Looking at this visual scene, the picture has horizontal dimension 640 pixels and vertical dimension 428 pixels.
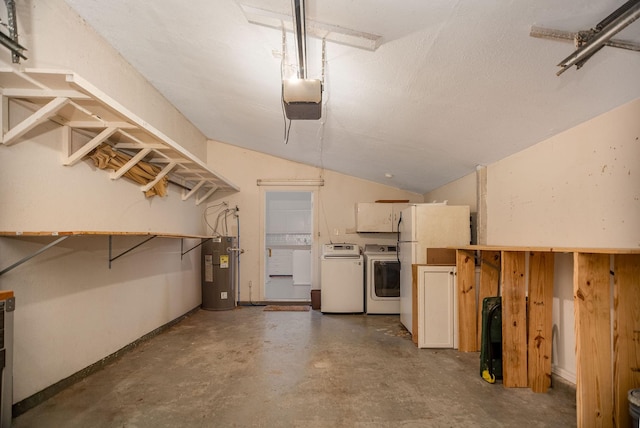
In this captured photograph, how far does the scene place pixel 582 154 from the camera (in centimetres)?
209

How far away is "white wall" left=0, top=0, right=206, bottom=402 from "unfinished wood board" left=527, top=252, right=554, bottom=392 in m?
3.43

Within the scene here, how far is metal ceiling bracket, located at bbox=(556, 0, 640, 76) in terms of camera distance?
118 cm

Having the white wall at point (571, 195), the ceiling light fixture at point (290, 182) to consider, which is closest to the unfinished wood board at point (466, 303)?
the white wall at point (571, 195)

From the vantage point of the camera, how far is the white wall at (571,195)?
1.80 meters

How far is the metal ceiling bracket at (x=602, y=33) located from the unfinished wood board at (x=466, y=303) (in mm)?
1972

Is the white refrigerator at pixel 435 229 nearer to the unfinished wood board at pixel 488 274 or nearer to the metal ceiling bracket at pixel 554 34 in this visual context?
the unfinished wood board at pixel 488 274

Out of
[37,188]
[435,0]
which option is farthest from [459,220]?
[37,188]

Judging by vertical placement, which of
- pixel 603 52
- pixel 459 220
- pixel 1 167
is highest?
pixel 603 52

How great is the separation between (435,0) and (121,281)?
10.8ft

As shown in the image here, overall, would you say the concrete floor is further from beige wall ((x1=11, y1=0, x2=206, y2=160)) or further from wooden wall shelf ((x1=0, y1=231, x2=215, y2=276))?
beige wall ((x1=11, y1=0, x2=206, y2=160))

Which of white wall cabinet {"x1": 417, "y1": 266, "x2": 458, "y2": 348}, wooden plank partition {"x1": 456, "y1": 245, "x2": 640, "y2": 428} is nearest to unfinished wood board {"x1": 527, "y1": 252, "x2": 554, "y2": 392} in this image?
wooden plank partition {"x1": 456, "y1": 245, "x2": 640, "y2": 428}

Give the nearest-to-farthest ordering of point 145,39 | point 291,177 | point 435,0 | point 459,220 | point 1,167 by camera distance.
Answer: point 435,0 → point 1,167 → point 145,39 → point 459,220 → point 291,177

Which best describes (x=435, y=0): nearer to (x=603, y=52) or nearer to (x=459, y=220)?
(x=603, y=52)

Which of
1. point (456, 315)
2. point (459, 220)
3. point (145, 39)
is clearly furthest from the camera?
point (459, 220)
